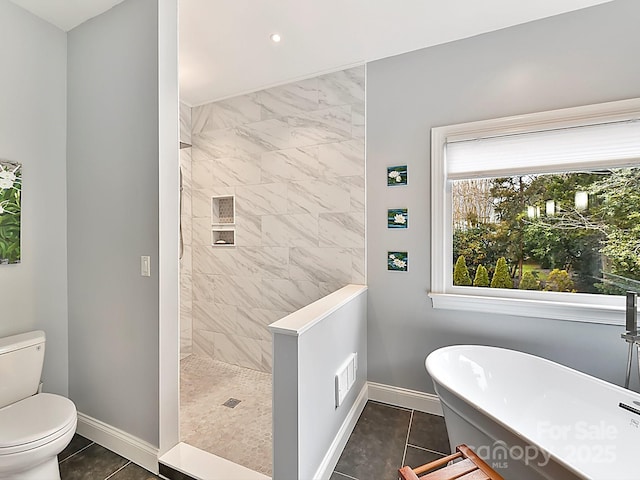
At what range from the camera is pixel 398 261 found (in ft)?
7.84

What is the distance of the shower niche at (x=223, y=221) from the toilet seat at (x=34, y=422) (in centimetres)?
175

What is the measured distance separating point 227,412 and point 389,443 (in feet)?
3.92

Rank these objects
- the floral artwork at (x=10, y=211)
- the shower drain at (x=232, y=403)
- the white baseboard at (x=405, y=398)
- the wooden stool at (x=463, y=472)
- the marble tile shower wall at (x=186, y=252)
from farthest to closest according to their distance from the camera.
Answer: the marble tile shower wall at (x=186, y=252) < the shower drain at (x=232, y=403) < the white baseboard at (x=405, y=398) < the floral artwork at (x=10, y=211) < the wooden stool at (x=463, y=472)

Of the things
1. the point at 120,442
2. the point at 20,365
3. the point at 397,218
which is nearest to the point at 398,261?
the point at 397,218

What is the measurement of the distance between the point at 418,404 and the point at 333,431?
0.86 m

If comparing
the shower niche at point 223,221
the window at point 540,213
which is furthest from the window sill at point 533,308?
the shower niche at point 223,221

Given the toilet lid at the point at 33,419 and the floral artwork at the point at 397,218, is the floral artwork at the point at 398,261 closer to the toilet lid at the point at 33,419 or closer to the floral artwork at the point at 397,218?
the floral artwork at the point at 397,218

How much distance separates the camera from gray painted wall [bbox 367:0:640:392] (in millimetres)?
1870

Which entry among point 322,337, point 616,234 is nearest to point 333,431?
point 322,337

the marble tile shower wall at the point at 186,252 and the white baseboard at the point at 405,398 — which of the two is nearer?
the white baseboard at the point at 405,398

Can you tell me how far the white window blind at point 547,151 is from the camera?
185 centimetres

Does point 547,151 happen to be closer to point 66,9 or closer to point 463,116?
point 463,116

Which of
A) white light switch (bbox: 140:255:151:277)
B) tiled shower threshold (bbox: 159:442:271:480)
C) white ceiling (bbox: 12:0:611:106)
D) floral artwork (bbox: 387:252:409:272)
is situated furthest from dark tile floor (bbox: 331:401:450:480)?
white ceiling (bbox: 12:0:611:106)

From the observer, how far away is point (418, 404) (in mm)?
2320
